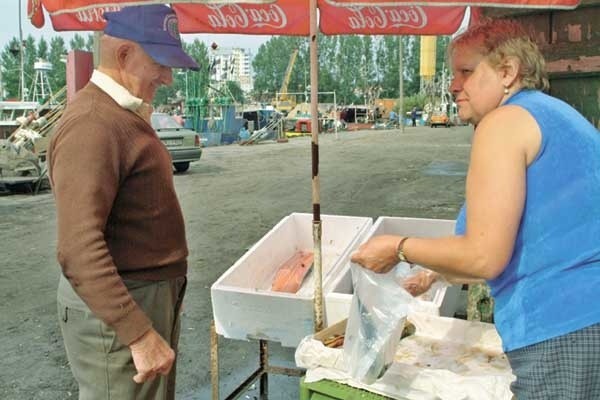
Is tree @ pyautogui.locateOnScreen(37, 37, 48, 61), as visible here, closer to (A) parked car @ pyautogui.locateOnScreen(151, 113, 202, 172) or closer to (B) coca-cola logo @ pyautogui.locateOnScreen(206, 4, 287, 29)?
(A) parked car @ pyautogui.locateOnScreen(151, 113, 202, 172)

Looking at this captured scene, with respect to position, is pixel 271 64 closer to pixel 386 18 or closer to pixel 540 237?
pixel 386 18

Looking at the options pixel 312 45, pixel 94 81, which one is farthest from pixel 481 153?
pixel 312 45

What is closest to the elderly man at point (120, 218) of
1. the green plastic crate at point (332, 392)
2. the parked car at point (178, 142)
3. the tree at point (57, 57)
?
the green plastic crate at point (332, 392)

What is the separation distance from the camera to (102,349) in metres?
2.15

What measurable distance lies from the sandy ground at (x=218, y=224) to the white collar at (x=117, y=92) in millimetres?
2584

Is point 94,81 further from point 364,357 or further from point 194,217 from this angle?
point 194,217

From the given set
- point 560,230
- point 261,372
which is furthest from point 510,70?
point 261,372

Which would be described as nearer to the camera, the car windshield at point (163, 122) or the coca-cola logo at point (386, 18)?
the coca-cola logo at point (386, 18)

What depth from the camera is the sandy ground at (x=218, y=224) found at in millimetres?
4629

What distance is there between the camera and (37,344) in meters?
5.18

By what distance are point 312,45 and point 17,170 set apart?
41.4 ft

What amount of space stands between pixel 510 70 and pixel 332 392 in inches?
53.0

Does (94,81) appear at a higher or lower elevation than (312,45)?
lower

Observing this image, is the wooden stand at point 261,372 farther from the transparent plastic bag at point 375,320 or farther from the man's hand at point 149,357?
the transparent plastic bag at point 375,320
